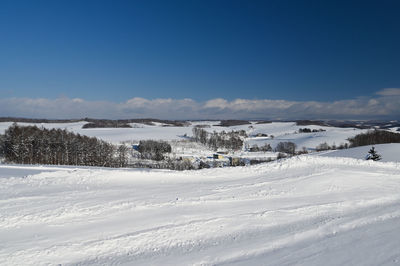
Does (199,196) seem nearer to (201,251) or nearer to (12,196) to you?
(201,251)

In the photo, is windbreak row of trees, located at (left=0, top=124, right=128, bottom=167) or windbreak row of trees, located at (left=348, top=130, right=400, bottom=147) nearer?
windbreak row of trees, located at (left=0, top=124, right=128, bottom=167)

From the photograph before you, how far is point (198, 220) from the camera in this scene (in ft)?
25.8

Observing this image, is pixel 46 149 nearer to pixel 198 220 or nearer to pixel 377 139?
→ pixel 198 220

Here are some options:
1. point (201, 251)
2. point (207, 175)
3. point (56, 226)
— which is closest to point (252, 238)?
point (201, 251)

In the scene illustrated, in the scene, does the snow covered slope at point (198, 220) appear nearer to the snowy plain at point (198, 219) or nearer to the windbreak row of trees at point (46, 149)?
the snowy plain at point (198, 219)

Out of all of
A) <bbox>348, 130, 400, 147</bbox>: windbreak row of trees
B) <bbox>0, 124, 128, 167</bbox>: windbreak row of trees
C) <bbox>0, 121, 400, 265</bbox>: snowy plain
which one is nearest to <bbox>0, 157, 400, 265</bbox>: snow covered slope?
Answer: <bbox>0, 121, 400, 265</bbox>: snowy plain

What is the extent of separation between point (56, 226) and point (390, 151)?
162 ft

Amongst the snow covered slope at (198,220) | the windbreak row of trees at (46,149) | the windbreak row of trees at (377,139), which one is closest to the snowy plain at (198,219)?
the snow covered slope at (198,220)

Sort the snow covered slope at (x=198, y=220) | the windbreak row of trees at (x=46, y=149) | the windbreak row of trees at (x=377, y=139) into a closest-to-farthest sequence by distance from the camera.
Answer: the snow covered slope at (x=198, y=220) → the windbreak row of trees at (x=46, y=149) → the windbreak row of trees at (x=377, y=139)

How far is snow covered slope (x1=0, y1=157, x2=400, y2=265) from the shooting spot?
582 centimetres

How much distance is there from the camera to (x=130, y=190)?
11.2 m

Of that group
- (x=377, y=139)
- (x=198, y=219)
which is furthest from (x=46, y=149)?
(x=377, y=139)

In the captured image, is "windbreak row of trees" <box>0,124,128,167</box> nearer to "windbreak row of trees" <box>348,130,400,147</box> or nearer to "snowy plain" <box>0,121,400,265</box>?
"snowy plain" <box>0,121,400,265</box>

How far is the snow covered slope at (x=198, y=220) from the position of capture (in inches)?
229
